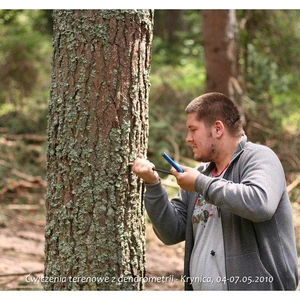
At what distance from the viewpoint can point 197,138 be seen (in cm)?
305

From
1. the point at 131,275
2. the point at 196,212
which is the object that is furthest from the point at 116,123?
the point at 131,275

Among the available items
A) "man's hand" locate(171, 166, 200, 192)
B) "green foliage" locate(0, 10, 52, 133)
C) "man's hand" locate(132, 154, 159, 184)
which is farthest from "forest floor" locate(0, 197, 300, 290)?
"green foliage" locate(0, 10, 52, 133)

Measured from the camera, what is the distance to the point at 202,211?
3031 mm

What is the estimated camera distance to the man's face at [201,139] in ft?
9.96

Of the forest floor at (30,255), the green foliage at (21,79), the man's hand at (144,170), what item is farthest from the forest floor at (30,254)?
the green foliage at (21,79)

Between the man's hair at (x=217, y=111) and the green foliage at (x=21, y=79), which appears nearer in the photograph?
the man's hair at (x=217, y=111)

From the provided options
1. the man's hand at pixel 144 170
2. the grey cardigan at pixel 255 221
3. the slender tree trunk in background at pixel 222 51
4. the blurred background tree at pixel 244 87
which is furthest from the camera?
the blurred background tree at pixel 244 87

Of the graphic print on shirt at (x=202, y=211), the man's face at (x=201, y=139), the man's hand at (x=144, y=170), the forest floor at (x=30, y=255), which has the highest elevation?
the man's face at (x=201, y=139)

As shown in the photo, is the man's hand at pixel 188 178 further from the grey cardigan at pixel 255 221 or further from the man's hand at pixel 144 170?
the man's hand at pixel 144 170

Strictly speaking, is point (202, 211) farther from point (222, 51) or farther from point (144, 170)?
point (222, 51)

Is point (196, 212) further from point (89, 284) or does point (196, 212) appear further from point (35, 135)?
point (35, 135)

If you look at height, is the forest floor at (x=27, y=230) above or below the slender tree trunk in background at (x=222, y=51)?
below

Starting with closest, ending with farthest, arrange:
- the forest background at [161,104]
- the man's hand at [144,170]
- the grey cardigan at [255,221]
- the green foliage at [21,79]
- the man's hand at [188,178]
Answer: the grey cardigan at [255,221] < the man's hand at [188,178] < the man's hand at [144,170] < the forest background at [161,104] < the green foliage at [21,79]

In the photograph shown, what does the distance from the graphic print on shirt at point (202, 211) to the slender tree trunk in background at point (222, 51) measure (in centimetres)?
505
